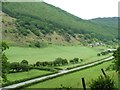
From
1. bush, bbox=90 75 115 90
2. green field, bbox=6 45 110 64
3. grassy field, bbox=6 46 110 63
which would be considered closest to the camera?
bush, bbox=90 75 115 90

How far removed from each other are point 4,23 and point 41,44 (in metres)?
31.5

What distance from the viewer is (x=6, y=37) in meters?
147

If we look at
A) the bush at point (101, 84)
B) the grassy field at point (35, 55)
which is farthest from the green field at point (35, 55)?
the bush at point (101, 84)

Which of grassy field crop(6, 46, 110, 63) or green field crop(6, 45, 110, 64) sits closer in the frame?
green field crop(6, 45, 110, 64)

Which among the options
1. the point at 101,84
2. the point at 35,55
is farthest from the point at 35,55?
the point at 101,84

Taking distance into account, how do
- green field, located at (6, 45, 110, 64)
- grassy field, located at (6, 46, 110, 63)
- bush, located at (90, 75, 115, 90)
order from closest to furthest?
bush, located at (90, 75, 115, 90)
green field, located at (6, 45, 110, 64)
grassy field, located at (6, 46, 110, 63)

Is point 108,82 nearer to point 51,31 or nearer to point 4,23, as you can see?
point 4,23

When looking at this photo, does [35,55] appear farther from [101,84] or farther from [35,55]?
[101,84]

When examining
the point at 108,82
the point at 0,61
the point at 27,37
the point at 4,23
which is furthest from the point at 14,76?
the point at 4,23

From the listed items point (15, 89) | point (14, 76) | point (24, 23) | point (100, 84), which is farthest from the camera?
point (24, 23)

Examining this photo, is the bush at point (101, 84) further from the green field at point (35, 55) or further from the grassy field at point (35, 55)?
the grassy field at point (35, 55)

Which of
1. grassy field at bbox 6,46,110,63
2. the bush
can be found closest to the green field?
grassy field at bbox 6,46,110,63

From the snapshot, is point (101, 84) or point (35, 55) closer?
point (101, 84)

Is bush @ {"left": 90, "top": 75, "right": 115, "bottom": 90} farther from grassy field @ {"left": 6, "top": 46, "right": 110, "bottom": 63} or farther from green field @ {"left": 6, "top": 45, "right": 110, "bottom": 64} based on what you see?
grassy field @ {"left": 6, "top": 46, "right": 110, "bottom": 63}
